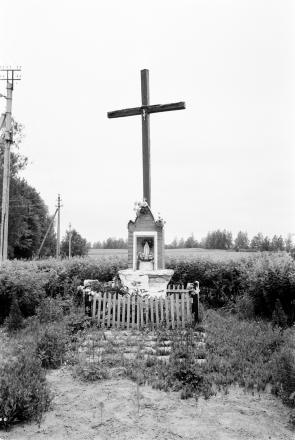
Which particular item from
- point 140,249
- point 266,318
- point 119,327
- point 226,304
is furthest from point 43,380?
point 226,304

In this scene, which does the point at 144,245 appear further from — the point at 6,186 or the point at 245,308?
the point at 6,186

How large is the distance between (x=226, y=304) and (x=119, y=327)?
194 inches

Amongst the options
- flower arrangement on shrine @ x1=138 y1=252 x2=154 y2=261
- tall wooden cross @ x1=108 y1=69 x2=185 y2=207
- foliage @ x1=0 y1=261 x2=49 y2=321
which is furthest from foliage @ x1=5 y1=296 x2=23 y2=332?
tall wooden cross @ x1=108 y1=69 x2=185 y2=207

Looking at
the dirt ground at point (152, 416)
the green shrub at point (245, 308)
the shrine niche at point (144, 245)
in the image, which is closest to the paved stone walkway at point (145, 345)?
the dirt ground at point (152, 416)

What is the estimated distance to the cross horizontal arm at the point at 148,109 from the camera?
438 inches

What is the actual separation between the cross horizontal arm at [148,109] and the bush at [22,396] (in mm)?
8333

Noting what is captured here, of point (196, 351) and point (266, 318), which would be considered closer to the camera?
point (196, 351)

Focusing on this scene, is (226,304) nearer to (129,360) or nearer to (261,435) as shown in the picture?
(129,360)

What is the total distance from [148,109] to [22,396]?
8998mm

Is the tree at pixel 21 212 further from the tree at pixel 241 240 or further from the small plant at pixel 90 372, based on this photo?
the small plant at pixel 90 372

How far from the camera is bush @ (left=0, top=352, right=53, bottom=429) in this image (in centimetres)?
400

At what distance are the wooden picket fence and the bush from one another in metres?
3.54

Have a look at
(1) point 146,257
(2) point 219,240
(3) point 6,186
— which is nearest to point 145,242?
(1) point 146,257

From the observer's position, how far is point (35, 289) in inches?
383
